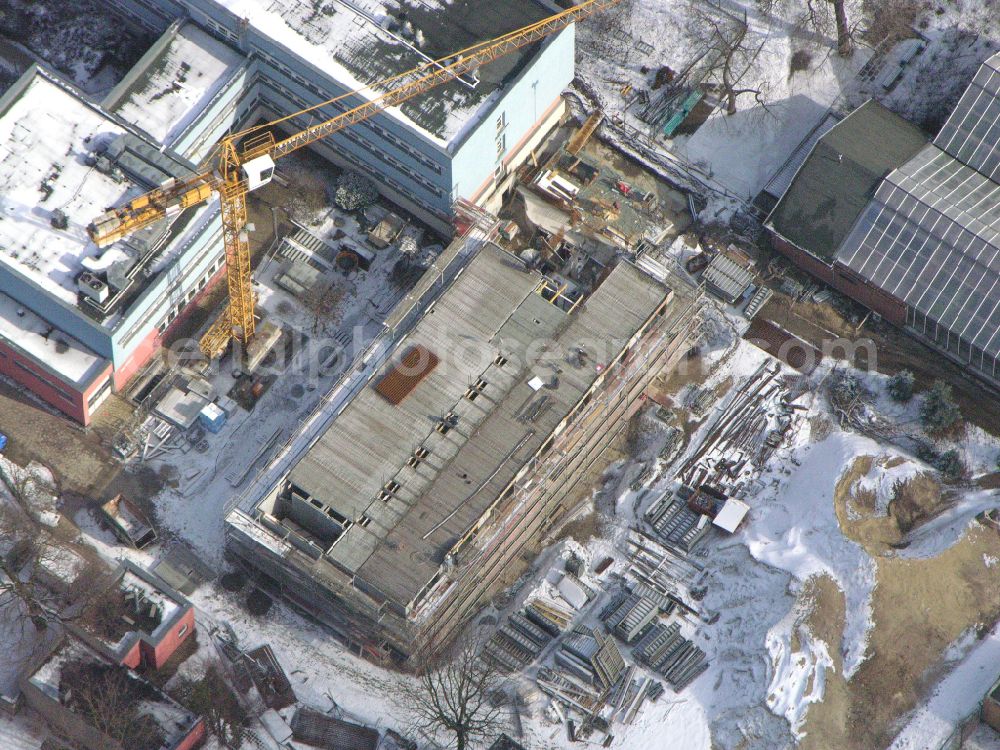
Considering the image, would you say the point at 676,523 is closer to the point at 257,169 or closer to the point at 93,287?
the point at 257,169

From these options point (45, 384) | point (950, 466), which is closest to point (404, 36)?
point (45, 384)

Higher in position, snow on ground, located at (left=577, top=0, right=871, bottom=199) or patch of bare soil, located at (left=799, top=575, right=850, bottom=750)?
snow on ground, located at (left=577, top=0, right=871, bottom=199)

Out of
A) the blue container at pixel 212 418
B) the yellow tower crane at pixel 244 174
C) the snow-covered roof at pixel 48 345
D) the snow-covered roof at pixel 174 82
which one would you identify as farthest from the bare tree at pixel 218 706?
the snow-covered roof at pixel 174 82

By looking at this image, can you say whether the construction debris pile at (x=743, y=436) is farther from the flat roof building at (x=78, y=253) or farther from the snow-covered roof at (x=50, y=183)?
the snow-covered roof at (x=50, y=183)

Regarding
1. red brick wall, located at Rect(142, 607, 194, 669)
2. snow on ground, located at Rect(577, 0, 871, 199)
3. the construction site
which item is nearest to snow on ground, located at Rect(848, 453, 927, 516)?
the construction site

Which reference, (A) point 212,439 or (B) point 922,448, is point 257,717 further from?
(B) point 922,448

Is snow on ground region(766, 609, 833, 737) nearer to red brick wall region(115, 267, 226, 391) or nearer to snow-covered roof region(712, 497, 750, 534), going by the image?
snow-covered roof region(712, 497, 750, 534)

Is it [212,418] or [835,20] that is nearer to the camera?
[212,418]

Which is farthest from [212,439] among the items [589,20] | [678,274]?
[589,20]
